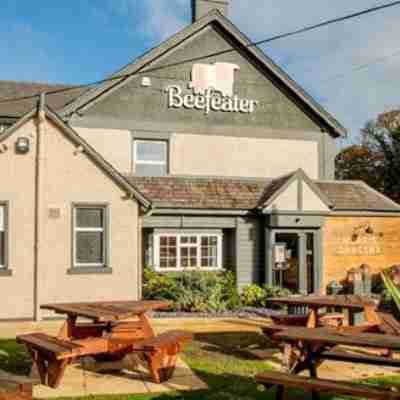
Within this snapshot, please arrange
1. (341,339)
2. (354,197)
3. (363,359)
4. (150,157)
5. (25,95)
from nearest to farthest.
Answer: (341,339) < (363,359) < (354,197) < (150,157) < (25,95)

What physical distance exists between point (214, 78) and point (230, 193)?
14.7ft

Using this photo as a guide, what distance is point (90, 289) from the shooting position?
13.4 m

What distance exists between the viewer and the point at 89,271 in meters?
13.4

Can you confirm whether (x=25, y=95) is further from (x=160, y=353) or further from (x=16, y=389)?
(x=16, y=389)

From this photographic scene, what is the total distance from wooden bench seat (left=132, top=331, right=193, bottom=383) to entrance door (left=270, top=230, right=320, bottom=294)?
932 centimetres

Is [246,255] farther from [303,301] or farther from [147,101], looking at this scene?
[303,301]

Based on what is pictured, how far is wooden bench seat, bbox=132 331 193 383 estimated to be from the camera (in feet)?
23.1

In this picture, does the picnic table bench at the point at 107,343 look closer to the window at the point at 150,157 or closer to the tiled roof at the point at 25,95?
the window at the point at 150,157

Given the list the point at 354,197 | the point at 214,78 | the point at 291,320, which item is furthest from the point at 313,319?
the point at 214,78

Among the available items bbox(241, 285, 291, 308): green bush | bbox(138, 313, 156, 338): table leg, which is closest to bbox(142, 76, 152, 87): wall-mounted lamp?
bbox(241, 285, 291, 308): green bush

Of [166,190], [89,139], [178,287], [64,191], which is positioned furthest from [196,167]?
[64,191]

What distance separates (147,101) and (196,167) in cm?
267

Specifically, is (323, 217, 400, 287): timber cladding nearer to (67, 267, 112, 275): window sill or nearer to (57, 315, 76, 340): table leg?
(67, 267, 112, 275): window sill

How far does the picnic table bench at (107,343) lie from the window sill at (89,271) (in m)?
4.98
